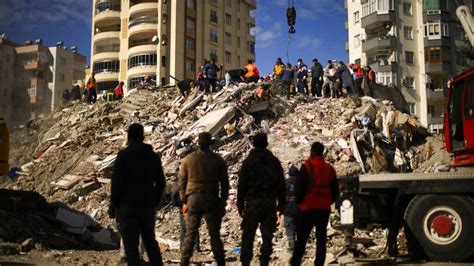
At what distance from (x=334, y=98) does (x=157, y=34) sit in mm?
38351

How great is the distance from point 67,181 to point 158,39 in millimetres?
39874

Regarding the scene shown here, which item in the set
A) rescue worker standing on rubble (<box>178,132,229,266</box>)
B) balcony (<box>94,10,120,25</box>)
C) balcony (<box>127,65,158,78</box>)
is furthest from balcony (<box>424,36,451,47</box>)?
rescue worker standing on rubble (<box>178,132,229,266</box>)

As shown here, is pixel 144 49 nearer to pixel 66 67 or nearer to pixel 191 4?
pixel 191 4

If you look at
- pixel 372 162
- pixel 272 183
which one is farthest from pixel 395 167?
pixel 272 183

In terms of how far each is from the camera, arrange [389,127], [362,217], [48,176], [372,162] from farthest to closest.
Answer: [48,176]
[389,127]
[372,162]
[362,217]

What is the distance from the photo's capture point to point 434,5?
166 feet

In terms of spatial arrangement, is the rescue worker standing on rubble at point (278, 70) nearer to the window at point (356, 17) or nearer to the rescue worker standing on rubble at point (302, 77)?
the rescue worker standing on rubble at point (302, 77)

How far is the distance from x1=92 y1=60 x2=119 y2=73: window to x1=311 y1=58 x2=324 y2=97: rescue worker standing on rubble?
40338mm

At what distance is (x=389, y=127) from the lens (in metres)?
18.8

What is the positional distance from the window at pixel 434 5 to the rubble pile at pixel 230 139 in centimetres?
3403

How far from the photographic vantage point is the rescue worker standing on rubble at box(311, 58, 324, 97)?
74.3 feet

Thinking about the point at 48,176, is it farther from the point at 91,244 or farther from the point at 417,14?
the point at 417,14

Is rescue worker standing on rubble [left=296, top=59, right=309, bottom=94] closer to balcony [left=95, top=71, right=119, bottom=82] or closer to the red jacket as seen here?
the red jacket

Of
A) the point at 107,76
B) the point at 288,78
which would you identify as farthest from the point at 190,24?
the point at 288,78
